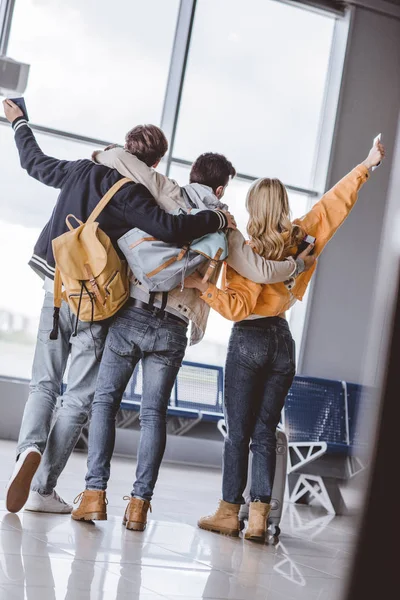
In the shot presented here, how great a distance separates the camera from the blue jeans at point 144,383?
297cm

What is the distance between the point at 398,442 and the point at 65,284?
261 centimetres

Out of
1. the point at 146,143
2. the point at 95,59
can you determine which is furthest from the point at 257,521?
the point at 95,59

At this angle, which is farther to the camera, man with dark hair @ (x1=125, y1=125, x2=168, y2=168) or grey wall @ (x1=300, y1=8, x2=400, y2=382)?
grey wall @ (x1=300, y1=8, x2=400, y2=382)

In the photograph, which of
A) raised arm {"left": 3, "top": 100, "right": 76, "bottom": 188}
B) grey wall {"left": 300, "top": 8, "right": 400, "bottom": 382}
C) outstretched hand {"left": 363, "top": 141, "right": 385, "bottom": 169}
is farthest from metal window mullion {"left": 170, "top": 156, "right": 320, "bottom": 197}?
raised arm {"left": 3, "top": 100, "right": 76, "bottom": 188}

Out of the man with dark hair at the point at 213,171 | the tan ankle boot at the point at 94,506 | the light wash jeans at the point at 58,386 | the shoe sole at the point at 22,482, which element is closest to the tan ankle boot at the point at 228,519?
the tan ankle boot at the point at 94,506

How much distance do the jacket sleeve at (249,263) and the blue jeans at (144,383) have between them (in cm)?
39

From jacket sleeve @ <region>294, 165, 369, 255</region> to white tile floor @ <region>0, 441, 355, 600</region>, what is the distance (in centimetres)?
136

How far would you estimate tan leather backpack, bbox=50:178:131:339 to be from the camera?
286 cm

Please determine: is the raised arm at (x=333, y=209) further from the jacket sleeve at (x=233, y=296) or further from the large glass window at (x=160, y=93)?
the large glass window at (x=160, y=93)

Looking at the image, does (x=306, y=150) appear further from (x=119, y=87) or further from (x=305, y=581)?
(x=305, y=581)

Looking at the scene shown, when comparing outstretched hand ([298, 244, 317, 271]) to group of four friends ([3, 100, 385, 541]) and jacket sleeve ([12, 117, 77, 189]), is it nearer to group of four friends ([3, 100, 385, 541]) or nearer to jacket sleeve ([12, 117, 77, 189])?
group of four friends ([3, 100, 385, 541])

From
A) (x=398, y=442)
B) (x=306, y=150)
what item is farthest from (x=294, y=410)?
(x=398, y=442)

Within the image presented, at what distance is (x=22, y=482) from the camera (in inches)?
111

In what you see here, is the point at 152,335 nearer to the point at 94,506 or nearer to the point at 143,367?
the point at 143,367
